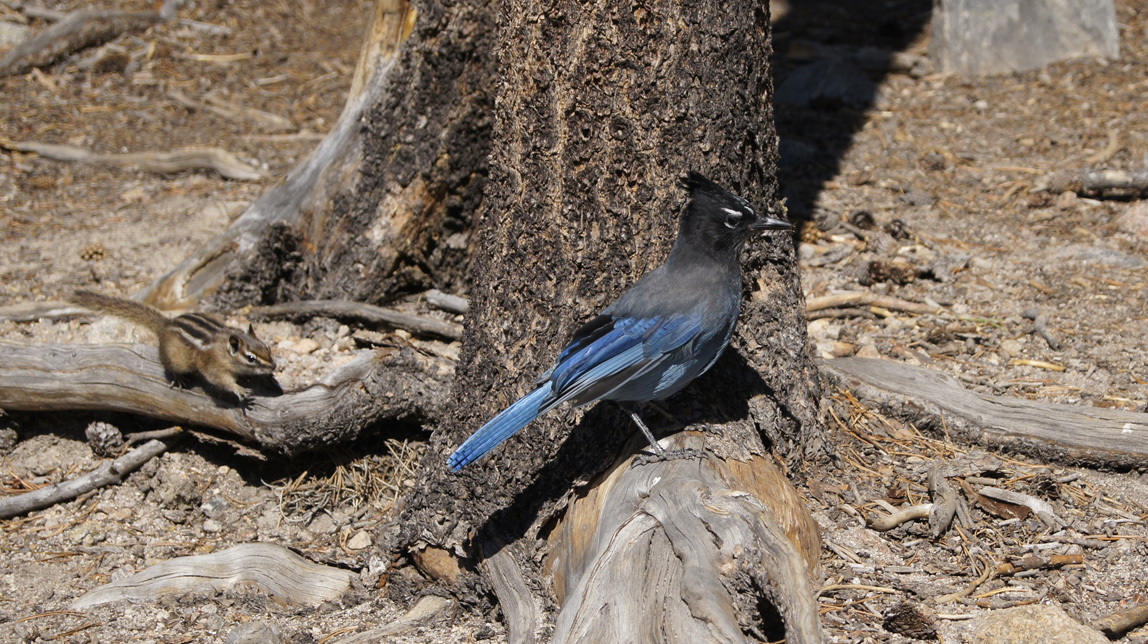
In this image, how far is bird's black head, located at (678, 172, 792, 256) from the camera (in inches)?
135

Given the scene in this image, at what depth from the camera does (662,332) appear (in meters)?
3.49

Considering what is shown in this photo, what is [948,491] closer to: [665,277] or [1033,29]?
[665,277]

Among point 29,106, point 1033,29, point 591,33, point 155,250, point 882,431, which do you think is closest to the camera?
point 591,33

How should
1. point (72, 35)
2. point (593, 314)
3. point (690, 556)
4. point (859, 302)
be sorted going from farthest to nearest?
point (72, 35)
point (859, 302)
point (593, 314)
point (690, 556)

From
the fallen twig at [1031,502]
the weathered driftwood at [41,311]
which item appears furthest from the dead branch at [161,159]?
the fallen twig at [1031,502]

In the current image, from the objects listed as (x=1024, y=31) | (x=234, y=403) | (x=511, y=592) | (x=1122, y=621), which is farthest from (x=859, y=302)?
(x=1024, y=31)

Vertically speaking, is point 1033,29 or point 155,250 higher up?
point 1033,29

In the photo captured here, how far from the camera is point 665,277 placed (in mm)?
3525

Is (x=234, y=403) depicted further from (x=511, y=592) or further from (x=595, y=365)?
(x=595, y=365)

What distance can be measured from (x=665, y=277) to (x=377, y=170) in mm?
2843

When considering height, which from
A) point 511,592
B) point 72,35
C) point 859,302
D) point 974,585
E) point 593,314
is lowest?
point 511,592

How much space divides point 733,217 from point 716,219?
64mm

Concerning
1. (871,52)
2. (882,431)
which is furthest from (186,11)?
(882,431)

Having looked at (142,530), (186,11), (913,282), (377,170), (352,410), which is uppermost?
(186,11)
